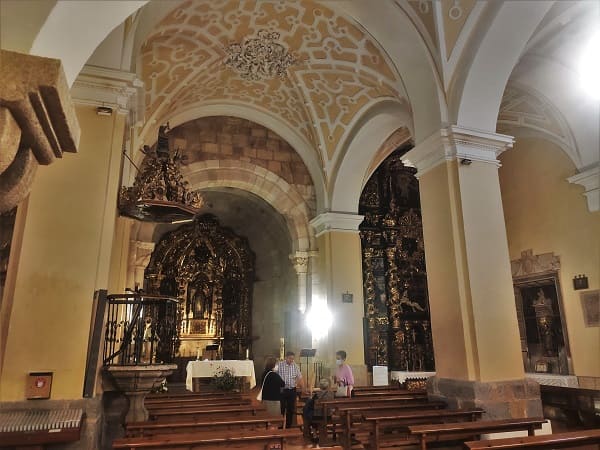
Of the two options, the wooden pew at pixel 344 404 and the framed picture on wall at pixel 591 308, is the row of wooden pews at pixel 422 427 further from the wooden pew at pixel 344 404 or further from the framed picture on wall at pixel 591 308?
the framed picture on wall at pixel 591 308

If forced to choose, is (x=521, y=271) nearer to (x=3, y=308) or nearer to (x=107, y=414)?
(x=107, y=414)

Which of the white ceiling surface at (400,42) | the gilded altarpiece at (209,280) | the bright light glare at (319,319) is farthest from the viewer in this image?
the gilded altarpiece at (209,280)

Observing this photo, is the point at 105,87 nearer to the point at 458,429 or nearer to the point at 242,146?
the point at 458,429

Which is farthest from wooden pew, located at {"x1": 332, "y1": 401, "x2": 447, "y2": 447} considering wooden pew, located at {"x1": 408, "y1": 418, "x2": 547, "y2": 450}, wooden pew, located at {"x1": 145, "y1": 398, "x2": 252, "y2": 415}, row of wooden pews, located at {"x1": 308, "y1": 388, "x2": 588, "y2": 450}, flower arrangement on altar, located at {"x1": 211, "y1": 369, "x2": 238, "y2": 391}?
flower arrangement on altar, located at {"x1": 211, "y1": 369, "x2": 238, "y2": 391}

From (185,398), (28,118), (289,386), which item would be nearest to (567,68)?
(289,386)

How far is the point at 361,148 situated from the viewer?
392 inches

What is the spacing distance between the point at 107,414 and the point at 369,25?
21.1ft

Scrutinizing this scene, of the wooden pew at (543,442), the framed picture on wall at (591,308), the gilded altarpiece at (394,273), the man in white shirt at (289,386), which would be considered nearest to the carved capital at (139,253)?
the man in white shirt at (289,386)

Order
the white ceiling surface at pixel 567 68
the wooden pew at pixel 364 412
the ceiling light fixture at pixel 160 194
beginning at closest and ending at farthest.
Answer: the wooden pew at pixel 364 412 < the ceiling light fixture at pixel 160 194 < the white ceiling surface at pixel 567 68

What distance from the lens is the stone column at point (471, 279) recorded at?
561cm

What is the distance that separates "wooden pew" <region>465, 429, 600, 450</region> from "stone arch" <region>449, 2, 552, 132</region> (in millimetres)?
4073

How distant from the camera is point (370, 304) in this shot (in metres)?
11.9

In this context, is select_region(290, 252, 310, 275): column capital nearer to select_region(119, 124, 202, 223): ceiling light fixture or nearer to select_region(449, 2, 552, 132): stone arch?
select_region(119, 124, 202, 223): ceiling light fixture

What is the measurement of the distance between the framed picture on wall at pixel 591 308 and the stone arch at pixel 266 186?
598 centimetres
